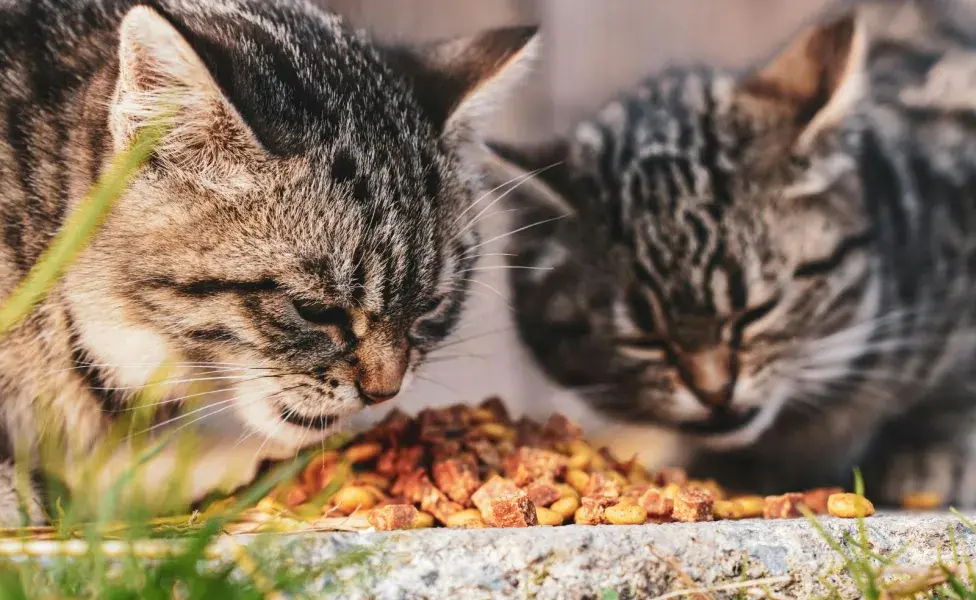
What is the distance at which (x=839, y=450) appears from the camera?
1741 mm

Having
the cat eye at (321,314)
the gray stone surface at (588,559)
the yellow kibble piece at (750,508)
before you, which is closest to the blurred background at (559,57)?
the cat eye at (321,314)

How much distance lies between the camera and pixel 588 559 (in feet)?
2.91

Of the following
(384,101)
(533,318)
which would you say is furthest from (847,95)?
(384,101)

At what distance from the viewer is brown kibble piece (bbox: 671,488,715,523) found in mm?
1084

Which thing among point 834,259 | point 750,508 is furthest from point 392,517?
point 834,259

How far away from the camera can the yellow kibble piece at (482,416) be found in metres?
1.46

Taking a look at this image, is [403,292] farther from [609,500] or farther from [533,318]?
[533,318]

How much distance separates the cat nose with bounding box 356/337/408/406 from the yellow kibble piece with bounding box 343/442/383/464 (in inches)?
6.5

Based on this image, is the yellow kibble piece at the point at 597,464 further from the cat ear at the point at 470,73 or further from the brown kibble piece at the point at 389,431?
the cat ear at the point at 470,73

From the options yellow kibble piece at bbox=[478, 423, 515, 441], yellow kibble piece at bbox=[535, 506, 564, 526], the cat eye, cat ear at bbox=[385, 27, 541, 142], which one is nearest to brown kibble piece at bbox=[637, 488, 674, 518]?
yellow kibble piece at bbox=[535, 506, 564, 526]

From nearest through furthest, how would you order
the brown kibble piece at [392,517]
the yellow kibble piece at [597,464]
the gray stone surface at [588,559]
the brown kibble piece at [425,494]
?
the gray stone surface at [588,559] → the brown kibble piece at [392,517] → the brown kibble piece at [425,494] → the yellow kibble piece at [597,464]

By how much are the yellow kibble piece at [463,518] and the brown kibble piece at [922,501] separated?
3.27 feet

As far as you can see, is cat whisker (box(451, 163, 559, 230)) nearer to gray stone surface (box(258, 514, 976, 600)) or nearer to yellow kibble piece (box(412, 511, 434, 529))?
yellow kibble piece (box(412, 511, 434, 529))

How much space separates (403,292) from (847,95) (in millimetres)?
882
